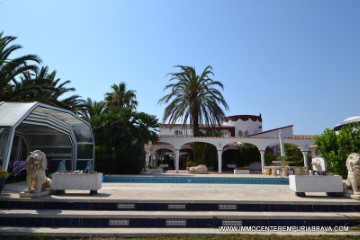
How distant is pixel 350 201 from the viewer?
6.61 m

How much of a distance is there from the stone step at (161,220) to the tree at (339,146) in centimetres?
403

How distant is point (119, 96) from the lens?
28609 millimetres

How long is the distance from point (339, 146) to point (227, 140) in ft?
49.0

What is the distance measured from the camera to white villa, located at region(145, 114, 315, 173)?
79.6 feet

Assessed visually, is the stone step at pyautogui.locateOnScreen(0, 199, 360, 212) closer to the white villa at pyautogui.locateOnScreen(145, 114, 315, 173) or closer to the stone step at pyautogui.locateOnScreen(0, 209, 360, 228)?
the stone step at pyautogui.locateOnScreen(0, 209, 360, 228)

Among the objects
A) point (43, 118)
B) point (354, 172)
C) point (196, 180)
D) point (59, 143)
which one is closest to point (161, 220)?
point (354, 172)

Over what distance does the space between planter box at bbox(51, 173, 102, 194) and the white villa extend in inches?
652

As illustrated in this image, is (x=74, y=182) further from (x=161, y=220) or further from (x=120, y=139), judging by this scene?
(x=120, y=139)

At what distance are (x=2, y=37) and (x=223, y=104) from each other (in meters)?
17.9

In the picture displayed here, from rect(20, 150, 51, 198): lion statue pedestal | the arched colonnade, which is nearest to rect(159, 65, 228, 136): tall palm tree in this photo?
the arched colonnade

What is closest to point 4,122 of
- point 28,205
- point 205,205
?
point 28,205

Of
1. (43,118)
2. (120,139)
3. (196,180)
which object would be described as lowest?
(196,180)

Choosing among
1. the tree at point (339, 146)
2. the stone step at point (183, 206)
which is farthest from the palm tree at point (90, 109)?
the tree at point (339, 146)

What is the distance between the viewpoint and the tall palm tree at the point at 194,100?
24.2 meters
